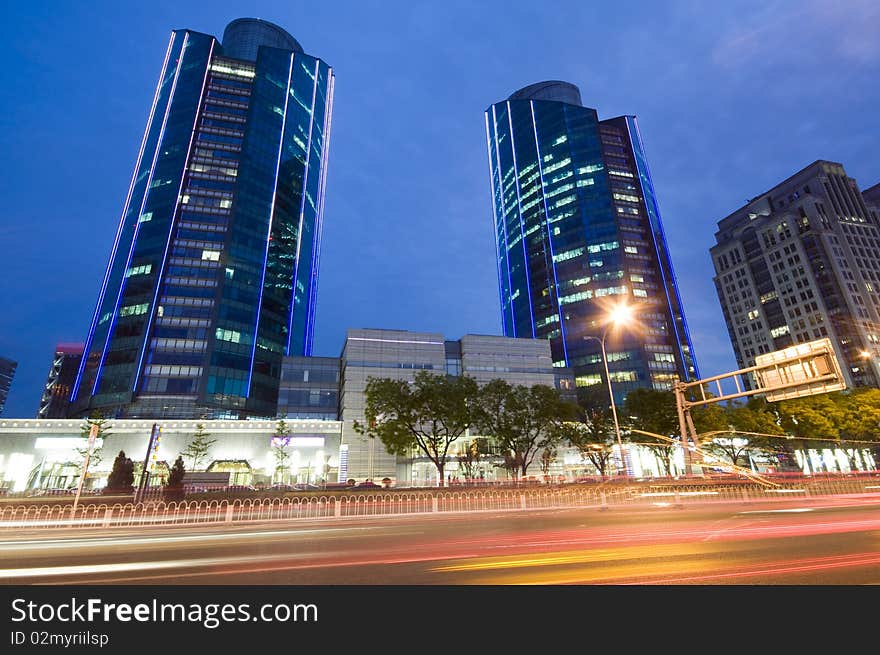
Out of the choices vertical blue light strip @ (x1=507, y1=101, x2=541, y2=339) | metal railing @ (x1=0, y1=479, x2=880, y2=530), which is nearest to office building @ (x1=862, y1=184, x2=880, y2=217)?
vertical blue light strip @ (x1=507, y1=101, x2=541, y2=339)

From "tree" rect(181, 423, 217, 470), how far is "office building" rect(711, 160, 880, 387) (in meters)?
140

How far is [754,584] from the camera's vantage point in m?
6.30

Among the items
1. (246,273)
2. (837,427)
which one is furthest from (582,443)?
(246,273)

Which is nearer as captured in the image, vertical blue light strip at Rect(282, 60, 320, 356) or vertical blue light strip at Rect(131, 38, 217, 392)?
vertical blue light strip at Rect(131, 38, 217, 392)

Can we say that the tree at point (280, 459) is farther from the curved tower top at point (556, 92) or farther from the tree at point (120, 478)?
the curved tower top at point (556, 92)

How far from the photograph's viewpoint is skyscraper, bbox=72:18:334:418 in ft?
255

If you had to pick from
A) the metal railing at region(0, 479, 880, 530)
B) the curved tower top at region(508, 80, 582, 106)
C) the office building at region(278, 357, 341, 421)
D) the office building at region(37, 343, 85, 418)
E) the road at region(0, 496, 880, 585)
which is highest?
the curved tower top at region(508, 80, 582, 106)

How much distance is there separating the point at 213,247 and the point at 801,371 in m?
98.4

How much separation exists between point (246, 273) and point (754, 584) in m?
97.8

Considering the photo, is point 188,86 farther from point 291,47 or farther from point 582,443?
point 582,443

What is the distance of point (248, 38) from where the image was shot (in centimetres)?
12462

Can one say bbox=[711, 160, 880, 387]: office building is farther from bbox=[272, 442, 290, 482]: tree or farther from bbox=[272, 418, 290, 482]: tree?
bbox=[272, 442, 290, 482]: tree

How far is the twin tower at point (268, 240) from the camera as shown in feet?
262

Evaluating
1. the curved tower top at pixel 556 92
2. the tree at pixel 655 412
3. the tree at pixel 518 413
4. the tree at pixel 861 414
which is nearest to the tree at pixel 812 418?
the tree at pixel 861 414
